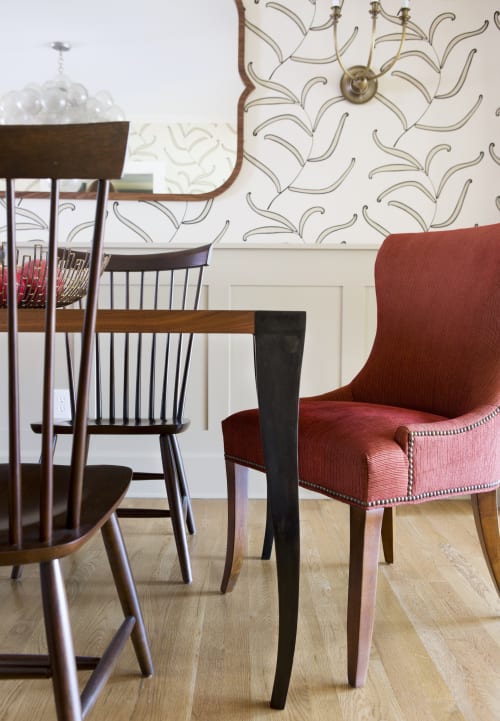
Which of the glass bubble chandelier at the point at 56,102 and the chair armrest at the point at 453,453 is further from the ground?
the glass bubble chandelier at the point at 56,102

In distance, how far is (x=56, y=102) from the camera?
106 inches

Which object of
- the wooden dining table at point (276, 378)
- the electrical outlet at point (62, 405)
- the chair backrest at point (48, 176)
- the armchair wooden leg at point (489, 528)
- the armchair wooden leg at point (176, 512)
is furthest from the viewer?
the electrical outlet at point (62, 405)

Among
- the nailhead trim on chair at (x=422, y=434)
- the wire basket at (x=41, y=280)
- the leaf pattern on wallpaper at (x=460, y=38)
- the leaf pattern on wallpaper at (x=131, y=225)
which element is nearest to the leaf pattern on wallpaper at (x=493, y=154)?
the leaf pattern on wallpaper at (x=460, y=38)

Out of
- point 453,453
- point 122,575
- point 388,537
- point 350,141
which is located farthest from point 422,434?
point 350,141

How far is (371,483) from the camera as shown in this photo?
1312 millimetres

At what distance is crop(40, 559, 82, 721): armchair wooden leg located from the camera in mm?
917

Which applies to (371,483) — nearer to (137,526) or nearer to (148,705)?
(148,705)

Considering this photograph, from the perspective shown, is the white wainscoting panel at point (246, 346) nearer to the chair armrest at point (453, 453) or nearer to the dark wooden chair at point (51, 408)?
the chair armrest at point (453, 453)

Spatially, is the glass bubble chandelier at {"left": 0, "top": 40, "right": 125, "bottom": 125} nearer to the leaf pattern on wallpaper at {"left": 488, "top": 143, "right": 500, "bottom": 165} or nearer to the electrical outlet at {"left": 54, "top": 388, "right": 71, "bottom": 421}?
the electrical outlet at {"left": 54, "top": 388, "right": 71, "bottom": 421}

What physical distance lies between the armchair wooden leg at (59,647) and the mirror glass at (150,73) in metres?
2.05

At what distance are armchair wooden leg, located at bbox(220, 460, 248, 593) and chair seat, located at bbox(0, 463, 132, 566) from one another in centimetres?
53

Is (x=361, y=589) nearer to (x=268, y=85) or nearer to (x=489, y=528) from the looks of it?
(x=489, y=528)

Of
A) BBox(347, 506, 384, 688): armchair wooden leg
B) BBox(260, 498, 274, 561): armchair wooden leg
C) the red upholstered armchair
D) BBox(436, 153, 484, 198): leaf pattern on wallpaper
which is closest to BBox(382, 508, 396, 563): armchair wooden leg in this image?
the red upholstered armchair

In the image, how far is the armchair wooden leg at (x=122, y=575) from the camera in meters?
1.24
